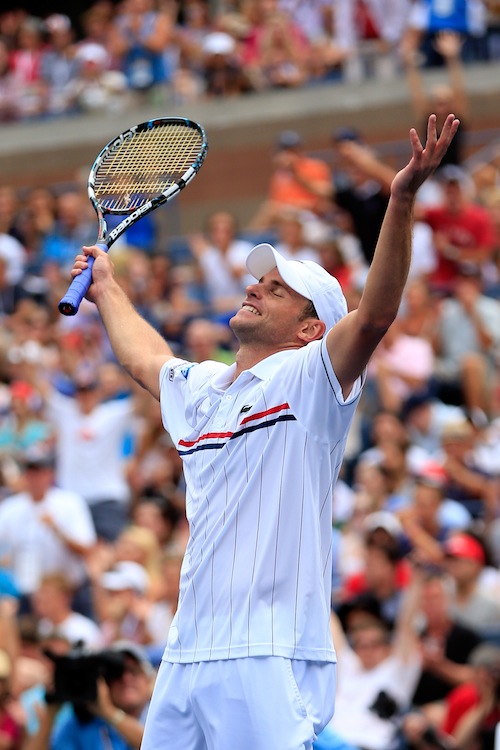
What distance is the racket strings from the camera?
4.81 metres

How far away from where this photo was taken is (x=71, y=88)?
698 inches

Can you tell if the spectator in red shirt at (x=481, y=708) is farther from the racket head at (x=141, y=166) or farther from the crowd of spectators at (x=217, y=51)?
the crowd of spectators at (x=217, y=51)

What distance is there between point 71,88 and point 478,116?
497 centimetres

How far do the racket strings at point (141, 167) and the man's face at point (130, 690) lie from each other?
2059 millimetres

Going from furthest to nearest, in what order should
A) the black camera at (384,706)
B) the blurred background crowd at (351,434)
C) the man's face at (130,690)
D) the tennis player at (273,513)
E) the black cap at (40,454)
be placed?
the black cap at (40,454)
the blurred background crowd at (351,434)
the black camera at (384,706)
the man's face at (130,690)
the tennis player at (273,513)

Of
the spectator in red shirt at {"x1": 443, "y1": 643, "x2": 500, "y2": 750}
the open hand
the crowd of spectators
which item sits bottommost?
the crowd of spectators

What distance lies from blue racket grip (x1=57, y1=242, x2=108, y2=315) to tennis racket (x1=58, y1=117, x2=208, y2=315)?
0.15 metres

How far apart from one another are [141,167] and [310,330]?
46.5 inches

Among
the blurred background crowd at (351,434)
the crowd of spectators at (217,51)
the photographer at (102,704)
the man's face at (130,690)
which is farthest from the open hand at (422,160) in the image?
the crowd of spectators at (217,51)

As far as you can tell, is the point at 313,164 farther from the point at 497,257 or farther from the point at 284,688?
the point at 284,688

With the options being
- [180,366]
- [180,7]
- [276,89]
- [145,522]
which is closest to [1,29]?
[180,7]

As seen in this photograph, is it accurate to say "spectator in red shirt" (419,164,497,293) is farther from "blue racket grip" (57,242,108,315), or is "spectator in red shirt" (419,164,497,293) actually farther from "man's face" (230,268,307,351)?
"man's face" (230,268,307,351)

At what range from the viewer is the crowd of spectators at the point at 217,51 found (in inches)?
624

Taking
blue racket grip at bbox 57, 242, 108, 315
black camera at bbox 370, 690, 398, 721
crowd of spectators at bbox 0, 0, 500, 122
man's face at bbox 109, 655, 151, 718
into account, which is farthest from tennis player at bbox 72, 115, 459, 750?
crowd of spectators at bbox 0, 0, 500, 122
